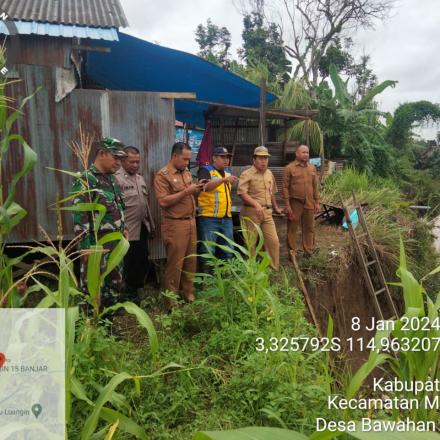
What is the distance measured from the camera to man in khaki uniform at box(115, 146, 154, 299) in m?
4.09

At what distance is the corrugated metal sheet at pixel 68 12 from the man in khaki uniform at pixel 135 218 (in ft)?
4.68

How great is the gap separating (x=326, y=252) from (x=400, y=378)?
403 centimetres

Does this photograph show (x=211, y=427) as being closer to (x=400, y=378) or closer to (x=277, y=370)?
(x=277, y=370)

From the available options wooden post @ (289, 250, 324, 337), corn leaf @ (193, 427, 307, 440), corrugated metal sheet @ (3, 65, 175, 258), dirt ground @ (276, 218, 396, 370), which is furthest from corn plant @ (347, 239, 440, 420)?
corrugated metal sheet @ (3, 65, 175, 258)

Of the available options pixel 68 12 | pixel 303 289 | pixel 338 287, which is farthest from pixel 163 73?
pixel 338 287

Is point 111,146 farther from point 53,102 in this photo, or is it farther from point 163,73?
point 163,73

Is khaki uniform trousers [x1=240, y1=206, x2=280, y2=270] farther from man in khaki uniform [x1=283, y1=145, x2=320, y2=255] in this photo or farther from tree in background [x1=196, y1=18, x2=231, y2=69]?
tree in background [x1=196, y1=18, x2=231, y2=69]

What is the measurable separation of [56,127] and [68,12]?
1.34 meters

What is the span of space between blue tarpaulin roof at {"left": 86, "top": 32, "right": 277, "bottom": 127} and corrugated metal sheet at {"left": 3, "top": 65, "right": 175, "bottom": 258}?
1.25m

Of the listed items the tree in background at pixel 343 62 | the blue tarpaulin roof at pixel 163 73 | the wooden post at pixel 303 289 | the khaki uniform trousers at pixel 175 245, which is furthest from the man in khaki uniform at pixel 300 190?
the tree in background at pixel 343 62

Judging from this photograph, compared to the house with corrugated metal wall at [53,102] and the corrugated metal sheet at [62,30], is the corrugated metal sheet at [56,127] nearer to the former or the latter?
the house with corrugated metal wall at [53,102]

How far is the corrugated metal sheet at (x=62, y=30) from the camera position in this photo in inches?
156

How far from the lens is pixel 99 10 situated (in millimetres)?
4477

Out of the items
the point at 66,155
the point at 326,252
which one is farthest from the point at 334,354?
the point at 66,155
